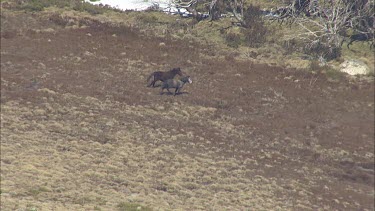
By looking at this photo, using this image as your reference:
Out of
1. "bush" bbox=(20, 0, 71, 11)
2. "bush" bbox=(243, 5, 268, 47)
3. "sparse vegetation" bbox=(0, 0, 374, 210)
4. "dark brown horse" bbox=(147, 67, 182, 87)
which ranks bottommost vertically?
"sparse vegetation" bbox=(0, 0, 374, 210)

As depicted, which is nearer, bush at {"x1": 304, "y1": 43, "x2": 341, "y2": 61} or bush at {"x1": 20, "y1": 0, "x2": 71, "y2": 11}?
bush at {"x1": 304, "y1": 43, "x2": 341, "y2": 61}

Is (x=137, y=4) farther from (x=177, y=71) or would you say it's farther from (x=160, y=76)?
(x=160, y=76)

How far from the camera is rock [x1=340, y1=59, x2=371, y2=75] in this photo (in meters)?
35.0

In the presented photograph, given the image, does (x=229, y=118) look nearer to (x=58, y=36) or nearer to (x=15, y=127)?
(x=15, y=127)

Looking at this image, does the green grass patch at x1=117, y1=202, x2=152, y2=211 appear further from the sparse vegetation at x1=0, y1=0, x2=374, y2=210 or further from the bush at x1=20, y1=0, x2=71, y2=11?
the bush at x1=20, y1=0, x2=71, y2=11

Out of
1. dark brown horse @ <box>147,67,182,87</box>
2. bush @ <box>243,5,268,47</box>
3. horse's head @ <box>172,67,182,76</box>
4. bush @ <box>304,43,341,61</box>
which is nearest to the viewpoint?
dark brown horse @ <box>147,67,182,87</box>

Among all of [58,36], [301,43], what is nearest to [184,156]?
[58,36]

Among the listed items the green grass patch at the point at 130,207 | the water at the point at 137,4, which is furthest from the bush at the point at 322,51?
the green grass patch at the point at 130,207

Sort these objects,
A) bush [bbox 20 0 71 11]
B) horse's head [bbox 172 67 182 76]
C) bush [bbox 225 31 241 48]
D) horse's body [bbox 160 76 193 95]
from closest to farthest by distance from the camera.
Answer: horse's body [bbox 160 76 193 95] < horse's head [bbox 172 67 182 76] < bush [bbox 225 31 241 48] < bush [bbox 20 0 71 11]

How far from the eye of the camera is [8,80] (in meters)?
28.1

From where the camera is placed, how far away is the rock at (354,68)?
3503 cm

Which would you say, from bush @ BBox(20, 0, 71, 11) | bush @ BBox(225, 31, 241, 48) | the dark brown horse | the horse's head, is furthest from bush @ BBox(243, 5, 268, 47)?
bush @ BBox(20, 0, 71, 11)

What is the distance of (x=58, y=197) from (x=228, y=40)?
88.0 ft

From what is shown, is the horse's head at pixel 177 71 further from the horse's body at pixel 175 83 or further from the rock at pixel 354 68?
the rock at pixel 354 68
